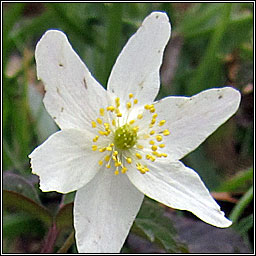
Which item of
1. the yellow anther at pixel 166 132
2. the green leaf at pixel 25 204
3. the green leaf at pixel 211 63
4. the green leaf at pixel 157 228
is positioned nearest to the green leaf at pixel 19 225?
the green leaf at pixel 25 204

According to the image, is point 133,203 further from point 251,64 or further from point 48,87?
point 251,64

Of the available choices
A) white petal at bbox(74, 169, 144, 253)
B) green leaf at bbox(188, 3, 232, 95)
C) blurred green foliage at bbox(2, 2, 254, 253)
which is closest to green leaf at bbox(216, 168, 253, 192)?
blurred green foliage at bbox(2, 2, 254, 253)

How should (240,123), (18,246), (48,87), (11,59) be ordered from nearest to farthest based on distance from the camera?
(48,87), (18,246), (240,123), (11,59)

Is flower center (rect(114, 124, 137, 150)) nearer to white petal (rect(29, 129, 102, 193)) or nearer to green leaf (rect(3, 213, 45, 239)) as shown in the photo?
white petal (rect(29, 129, 102, 193))

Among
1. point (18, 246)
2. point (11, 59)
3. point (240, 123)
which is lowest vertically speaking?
point (18, 246)

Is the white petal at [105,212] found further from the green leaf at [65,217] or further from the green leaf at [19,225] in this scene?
the green leaf at [19,225]

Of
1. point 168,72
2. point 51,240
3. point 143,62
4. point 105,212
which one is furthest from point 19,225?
point 168,72

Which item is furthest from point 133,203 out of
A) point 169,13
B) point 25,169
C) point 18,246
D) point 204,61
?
point 169,13
